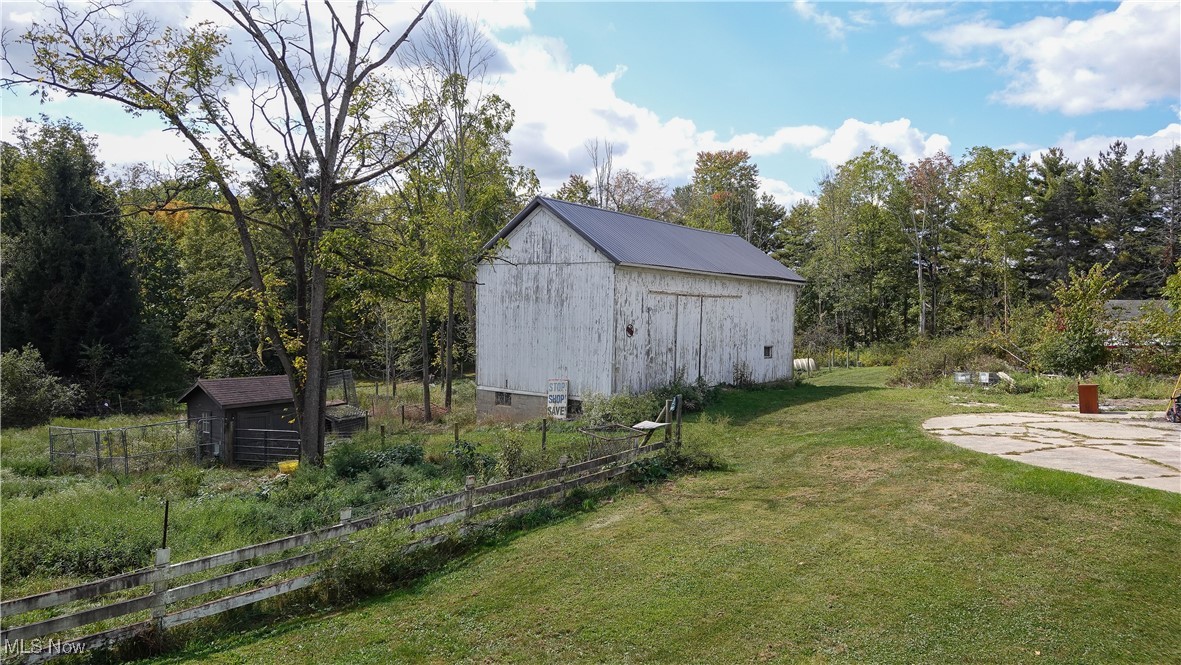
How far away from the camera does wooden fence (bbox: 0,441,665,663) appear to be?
18.6 ft

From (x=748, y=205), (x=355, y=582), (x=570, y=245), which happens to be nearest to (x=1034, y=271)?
(x=748, y=205)

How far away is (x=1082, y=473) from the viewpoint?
10.0m

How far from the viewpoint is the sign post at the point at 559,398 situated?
1906 centimetres

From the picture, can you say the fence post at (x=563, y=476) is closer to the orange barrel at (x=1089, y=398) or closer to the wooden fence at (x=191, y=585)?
the wooden fence at (x=191, y=585)

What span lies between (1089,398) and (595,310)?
12.1 meters

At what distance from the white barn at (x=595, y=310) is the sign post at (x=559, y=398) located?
6.8 inches

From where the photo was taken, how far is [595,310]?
18.6m

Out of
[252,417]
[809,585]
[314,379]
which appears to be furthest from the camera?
[252,417]

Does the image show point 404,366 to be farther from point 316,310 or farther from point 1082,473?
point 1082,473

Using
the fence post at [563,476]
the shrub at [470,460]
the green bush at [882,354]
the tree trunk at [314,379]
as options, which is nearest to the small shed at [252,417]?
the tree trunk at [314,379]

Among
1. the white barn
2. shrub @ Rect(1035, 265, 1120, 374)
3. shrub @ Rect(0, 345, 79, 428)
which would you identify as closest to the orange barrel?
shrub @ Rect(1035, 265, 1120, 374)

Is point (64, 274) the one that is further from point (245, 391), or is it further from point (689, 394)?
point (689, 394)

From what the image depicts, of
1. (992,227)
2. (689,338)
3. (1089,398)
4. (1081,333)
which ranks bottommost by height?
(1089,398)

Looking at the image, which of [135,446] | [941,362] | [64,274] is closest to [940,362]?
[941,362]
